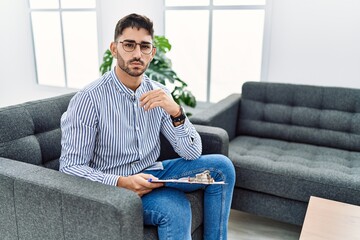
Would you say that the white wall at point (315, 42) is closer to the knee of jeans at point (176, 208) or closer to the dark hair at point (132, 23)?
the dark hair at point (132, 23)

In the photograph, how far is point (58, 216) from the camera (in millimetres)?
1160

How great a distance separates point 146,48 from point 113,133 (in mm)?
381

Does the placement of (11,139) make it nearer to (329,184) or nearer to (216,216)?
(216,216)

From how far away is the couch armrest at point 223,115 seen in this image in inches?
81.7

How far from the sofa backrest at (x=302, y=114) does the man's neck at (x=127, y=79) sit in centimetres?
123

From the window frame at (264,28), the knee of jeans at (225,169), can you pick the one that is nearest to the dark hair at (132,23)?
the knee of jeans at (225,169)

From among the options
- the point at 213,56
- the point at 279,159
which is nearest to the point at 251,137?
the point at 279,159

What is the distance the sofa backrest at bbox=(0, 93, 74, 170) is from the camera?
1443mm

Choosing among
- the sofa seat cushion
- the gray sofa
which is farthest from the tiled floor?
the sofa seat cushion

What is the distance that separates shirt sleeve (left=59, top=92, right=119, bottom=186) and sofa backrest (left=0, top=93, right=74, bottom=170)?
0.26 metres

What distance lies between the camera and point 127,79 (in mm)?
1469

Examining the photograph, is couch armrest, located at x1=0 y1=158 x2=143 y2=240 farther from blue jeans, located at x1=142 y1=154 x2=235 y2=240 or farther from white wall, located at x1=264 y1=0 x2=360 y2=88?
white wall, located at x1=264 y1=0 x2=360 y2=88

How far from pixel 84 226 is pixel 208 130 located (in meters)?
0.88

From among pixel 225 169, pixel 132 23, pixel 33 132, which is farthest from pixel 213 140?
pixel 33 132
